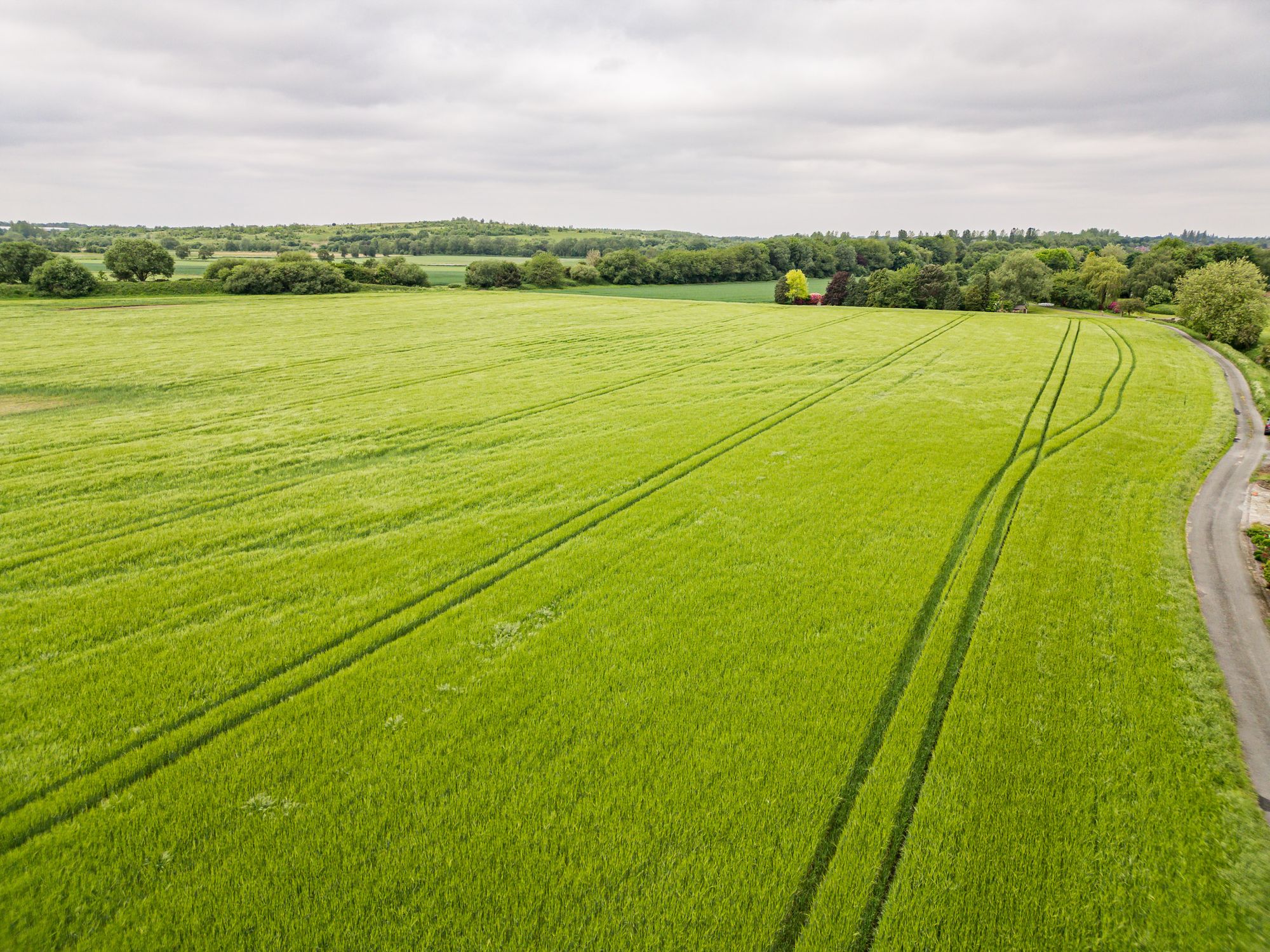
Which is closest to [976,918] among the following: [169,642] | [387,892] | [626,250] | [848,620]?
[848,620]

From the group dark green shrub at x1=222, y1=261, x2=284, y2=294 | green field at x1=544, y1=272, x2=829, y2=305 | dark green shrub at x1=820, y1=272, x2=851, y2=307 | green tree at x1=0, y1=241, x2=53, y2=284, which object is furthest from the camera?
green field at x1=544, y1=272, x2=829, y2=305

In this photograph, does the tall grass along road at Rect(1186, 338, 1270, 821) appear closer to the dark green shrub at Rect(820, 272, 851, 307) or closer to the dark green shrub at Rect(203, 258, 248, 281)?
the dark green shrub at Rect(820, 272, 851, 307)

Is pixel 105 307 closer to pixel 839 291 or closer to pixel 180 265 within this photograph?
pixel 180 265

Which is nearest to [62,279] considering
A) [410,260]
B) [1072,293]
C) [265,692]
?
[410,260]

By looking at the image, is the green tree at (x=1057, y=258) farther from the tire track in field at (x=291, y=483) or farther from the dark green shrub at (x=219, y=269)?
the dark green shrub at (x=219, y=269)

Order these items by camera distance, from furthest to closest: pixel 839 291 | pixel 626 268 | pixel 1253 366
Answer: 1. pixel 626 268
2. pixel 839 291
3. pixel 1253 366

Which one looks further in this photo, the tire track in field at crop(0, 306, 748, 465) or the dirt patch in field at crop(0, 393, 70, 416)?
the dirt patch in field at crop(0, 393, 70, 416)

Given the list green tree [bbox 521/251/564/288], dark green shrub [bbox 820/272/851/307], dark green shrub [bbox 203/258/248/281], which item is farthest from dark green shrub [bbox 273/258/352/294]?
dark green shrub [bbox 820/272/851/307]
